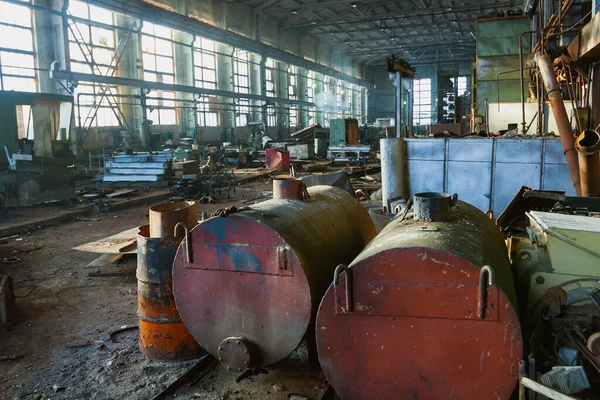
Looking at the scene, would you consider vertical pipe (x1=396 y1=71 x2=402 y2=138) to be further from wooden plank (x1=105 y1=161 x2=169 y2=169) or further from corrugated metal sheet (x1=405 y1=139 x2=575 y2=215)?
wooden plank (x1=105 y1=161 x2=169 y2=169)

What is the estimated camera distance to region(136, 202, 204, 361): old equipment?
385 centimetres

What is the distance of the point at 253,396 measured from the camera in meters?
3.36

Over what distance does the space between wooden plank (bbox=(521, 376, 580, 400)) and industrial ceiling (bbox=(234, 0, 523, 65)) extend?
1956 cm

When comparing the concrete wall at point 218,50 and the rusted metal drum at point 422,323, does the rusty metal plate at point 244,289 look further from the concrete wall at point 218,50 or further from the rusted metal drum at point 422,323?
the concrete wall at point 218,50

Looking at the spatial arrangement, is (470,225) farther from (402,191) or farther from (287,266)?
(402,191)

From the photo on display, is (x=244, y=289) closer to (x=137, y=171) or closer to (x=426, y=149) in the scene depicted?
(x=426, y=149)

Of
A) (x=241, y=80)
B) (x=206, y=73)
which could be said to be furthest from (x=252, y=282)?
(x=241, y=80)

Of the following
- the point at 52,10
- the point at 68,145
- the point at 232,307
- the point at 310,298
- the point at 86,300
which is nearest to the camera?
the point at 310,298

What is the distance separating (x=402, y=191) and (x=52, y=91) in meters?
12.5

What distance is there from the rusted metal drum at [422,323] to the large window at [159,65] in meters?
18.4

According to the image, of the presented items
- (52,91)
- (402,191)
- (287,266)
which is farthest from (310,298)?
(52,91)

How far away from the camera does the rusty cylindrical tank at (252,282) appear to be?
3.16 m

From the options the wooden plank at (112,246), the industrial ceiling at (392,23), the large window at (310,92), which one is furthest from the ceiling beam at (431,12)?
the wooden plank at (112,246)

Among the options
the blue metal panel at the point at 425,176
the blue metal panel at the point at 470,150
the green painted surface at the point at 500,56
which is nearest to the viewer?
the blue metal panel at the point at 470,150
